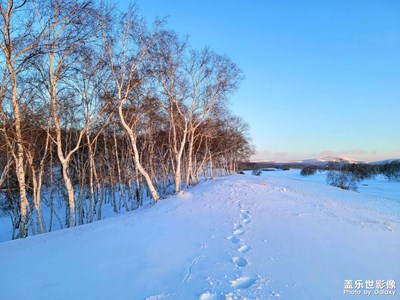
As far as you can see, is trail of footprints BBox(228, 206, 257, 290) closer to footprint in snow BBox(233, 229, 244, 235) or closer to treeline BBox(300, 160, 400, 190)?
footprint in snow BBox(233, 229, 244, 235)

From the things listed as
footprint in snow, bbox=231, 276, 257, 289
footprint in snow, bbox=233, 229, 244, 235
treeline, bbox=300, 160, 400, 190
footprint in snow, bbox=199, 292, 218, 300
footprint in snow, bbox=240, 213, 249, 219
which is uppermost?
footprint in snow, bbox=199, 292, 218, 300

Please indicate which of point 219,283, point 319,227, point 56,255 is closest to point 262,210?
point 319,227

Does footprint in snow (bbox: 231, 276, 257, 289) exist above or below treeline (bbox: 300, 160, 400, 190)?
above

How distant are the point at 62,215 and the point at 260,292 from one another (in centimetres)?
2610

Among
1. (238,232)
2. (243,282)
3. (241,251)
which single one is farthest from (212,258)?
(238,232)

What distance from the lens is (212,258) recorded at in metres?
4.62

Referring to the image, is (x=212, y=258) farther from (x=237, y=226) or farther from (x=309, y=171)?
(x=309, y=171)

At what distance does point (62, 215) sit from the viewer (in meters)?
23.6

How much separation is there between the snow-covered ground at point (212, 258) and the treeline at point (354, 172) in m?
26.1

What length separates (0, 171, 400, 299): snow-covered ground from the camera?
11.9 feet

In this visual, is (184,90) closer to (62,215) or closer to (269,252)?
(269,252)

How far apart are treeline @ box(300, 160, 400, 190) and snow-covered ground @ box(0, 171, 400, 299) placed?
2615cm

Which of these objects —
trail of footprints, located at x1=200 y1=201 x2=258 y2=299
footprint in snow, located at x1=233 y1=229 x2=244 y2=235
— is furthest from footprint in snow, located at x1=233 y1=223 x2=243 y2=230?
footprint in snow, located at x1=233 y1=229 x2=244 y2=235

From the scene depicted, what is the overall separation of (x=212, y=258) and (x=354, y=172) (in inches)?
1345
